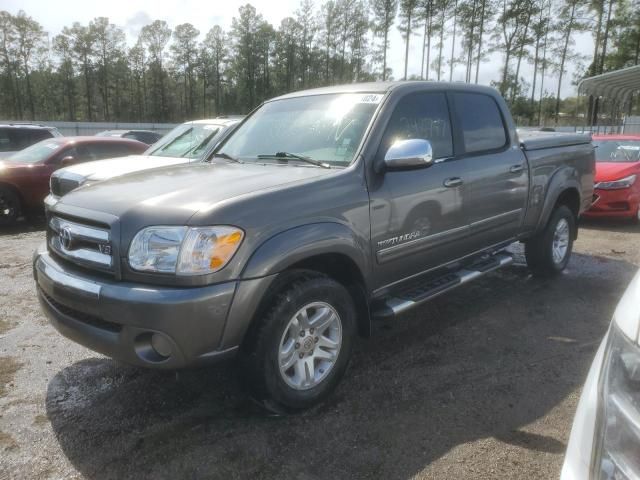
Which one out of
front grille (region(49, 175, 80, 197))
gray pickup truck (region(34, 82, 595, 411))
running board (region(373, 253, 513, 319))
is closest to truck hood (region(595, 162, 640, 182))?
gray pickup truck (region(34, 82, 595, 411))

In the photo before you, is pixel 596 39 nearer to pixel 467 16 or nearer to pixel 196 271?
pixel 467 16

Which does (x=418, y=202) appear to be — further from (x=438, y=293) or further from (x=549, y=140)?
(x=549, y=140)

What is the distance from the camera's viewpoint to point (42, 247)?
3219 millimetres

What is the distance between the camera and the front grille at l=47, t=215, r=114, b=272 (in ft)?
8.36

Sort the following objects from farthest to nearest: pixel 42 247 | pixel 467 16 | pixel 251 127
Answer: pixel 467 16 → pixel 251 127 → pixel 42 247

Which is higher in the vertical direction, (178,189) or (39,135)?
(39,135)

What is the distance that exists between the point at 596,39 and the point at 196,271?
4034cm

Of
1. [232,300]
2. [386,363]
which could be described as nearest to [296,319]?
[232,300]

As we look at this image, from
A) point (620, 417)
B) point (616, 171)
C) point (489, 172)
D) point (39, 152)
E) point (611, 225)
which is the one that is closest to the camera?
point (620, 417)

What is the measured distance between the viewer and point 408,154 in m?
3.03

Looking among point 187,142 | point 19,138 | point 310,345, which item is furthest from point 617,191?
point 19,138

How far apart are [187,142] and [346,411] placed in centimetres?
575

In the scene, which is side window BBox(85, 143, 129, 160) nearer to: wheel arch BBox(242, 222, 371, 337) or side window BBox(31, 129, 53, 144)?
side window BBox(31, 129, 53, 144)

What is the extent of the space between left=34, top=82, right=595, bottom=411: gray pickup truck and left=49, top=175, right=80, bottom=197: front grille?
323 cm
